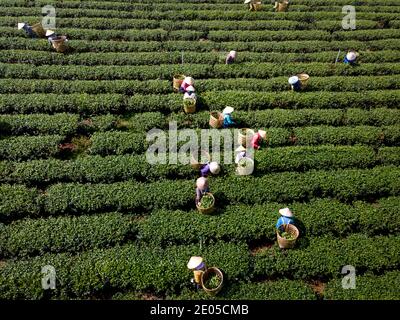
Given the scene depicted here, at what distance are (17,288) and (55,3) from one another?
17.8m

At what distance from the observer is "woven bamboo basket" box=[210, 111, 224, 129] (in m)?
14.2

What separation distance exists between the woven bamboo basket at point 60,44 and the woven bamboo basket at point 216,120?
8570 millimetres

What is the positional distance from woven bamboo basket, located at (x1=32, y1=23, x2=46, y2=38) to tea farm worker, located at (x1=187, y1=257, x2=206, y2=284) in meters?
14.9

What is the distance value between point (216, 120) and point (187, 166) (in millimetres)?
2411

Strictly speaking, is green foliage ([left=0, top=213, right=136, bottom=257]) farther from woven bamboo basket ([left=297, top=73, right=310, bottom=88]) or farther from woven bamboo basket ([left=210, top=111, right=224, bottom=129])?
woven bamboo basket ([left=297, top=73, right=310, bottom=88])

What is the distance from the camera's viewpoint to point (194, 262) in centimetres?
972

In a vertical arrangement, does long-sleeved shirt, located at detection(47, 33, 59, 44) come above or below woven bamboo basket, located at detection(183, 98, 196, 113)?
above

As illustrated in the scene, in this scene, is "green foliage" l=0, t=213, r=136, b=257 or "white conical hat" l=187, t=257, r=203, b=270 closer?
"white conical hat" l=187, t=257, r=203, b=270

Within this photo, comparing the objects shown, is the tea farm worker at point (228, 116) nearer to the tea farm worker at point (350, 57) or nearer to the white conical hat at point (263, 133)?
the white conical hat at point (263, 133)

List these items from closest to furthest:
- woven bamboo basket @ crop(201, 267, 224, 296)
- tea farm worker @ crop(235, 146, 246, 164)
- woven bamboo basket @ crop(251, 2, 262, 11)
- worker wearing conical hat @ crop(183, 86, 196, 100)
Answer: woven bamboo basket @ crop(201, 267, 224, 296) < tea farm worker @ crop(235, 146, 246, 164) < worker wearing conical hat @ crop(183, 86, 196, 100) < woven bamboo basket @ crop(251, 2, 262, 11)

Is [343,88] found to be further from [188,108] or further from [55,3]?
[55,3]

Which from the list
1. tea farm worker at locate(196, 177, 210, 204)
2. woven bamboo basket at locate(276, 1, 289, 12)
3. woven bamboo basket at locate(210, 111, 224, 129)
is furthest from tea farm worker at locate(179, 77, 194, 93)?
woven bamboo basket at locate(276, 1, 289, 12)

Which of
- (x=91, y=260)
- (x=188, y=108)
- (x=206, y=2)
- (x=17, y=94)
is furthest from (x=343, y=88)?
(x=17, y=94)

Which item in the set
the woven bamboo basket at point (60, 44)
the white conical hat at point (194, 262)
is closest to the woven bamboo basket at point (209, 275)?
the white conical hat at point (194, 262)
